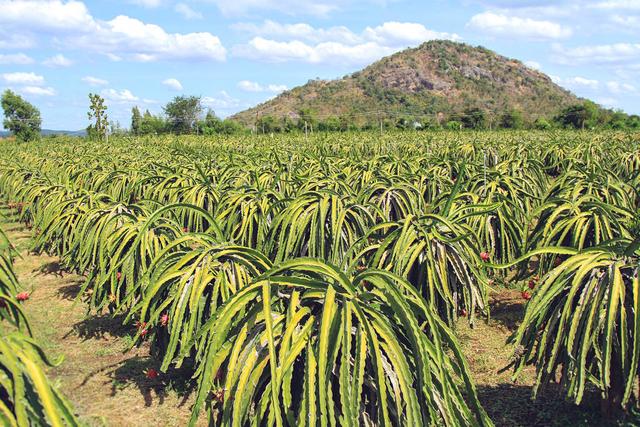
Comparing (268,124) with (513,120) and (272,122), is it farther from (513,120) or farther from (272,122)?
(513,120)

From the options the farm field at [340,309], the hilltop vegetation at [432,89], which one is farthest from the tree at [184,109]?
the farm field at [340,309]

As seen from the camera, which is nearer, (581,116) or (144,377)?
(144,377)

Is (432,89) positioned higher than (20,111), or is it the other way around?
(432,89)

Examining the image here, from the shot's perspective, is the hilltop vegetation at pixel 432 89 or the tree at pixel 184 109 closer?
the tree at pixel 184 109

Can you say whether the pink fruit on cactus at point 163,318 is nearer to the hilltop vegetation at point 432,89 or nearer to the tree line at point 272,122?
the tree line at point 272,122

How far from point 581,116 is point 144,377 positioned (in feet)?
148

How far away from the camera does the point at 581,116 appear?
42938 mm

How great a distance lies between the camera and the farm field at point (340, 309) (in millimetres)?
1944

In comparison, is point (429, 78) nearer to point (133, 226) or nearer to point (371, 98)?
point (371, 98)

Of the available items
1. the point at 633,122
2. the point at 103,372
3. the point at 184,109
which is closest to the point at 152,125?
the point at 184,109

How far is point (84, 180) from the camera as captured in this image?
10.6 meters

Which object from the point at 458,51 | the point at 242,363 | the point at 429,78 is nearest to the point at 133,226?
the point at 242,363

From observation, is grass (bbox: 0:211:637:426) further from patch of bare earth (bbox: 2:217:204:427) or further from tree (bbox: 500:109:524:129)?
tree (bbox: 500:109:524:129)

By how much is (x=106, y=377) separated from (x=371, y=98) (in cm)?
9268
